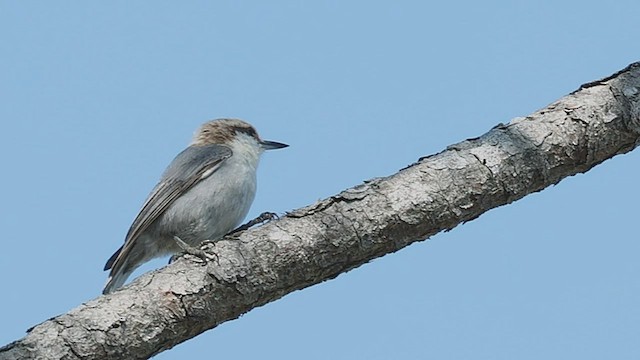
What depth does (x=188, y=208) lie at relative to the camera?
20.6 ft

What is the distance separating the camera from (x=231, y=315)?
3646 mm

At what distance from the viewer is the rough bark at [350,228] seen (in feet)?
11.1

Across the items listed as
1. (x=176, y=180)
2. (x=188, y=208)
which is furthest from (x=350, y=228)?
(x=176, y=180)

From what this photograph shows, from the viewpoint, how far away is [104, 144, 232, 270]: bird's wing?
245 inches

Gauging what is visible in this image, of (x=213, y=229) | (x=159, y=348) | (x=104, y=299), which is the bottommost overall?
(x=159, y=348)

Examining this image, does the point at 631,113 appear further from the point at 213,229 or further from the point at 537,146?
the point at 213,229

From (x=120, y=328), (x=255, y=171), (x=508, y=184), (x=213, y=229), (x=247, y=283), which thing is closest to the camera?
(x=120, y=328)

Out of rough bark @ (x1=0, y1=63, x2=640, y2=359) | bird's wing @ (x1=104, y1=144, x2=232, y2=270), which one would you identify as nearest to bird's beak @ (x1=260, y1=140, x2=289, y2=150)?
bird's wing @ (x1=104, y1=144, x2=232, y2=270)

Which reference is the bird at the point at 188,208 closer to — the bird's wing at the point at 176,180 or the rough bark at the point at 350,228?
the bird's wing at the point at 176,180

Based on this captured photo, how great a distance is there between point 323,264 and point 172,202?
285 cm

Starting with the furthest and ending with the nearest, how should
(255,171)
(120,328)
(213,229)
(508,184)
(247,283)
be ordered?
(255,171)
(213,229)
(508,184)
(247,283)
(120,328)

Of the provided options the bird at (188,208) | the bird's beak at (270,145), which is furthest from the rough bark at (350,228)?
the bird's beak at (270,145)

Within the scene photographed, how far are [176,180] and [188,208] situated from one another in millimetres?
347

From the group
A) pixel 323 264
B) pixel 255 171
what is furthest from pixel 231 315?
pixel 255 171
